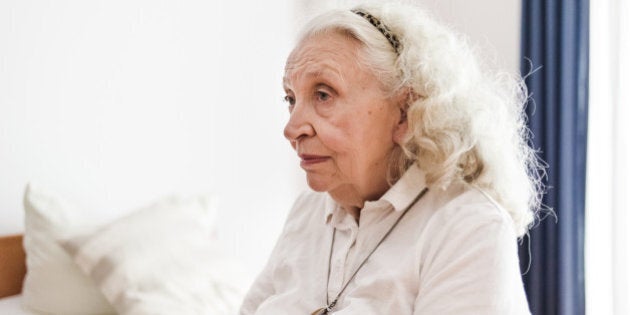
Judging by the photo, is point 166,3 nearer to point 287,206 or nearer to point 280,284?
point 287,206

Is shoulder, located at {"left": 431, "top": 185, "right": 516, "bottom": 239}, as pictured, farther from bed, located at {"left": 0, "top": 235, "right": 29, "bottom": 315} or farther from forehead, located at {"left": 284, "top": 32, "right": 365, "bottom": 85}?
bed, located at {"left": 0, "top": 235, "right": 29, "bottom": 315}

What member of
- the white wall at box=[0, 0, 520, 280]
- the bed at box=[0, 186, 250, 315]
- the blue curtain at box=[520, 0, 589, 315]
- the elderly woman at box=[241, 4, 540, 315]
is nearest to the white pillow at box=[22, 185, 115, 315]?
the bed at box=[0, 186, 250, 315]

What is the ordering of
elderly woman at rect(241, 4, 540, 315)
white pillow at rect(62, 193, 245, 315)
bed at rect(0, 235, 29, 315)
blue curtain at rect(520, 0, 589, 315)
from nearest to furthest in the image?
elderly woman at rect(241, 4, 540, 315) → white pillow at rect(62, 193, 245, 315) → bed at rect(0, 235, 29, 315) → blue curtain at rect(520, 0, 589, 315)

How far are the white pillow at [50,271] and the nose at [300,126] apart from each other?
1010 mm

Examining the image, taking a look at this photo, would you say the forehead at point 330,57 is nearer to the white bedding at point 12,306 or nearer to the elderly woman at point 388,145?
the elderly woman at point 388,145

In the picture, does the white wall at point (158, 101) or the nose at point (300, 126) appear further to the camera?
the white wall at point (158, 101)

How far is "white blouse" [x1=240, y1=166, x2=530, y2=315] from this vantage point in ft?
2.81

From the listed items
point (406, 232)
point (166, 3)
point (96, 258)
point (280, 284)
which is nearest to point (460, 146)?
point (406, 232)

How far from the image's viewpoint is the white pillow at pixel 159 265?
1688 mm

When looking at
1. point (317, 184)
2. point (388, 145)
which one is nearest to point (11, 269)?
point (317, 184)

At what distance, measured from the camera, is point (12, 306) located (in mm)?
1753

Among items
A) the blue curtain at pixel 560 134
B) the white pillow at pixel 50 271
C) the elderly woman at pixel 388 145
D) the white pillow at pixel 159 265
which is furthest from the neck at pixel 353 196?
the blue curtain at pixel 560 134

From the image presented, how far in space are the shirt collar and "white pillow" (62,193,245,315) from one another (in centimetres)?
90

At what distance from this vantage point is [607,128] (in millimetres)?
2303
